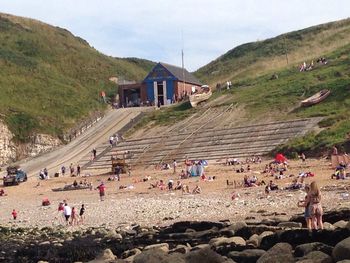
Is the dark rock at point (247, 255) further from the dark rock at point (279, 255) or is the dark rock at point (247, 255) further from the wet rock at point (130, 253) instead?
the wet rock at point (130, 253)

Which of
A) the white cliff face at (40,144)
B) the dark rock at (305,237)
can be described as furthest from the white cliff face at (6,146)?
the dark rock at (305,237)

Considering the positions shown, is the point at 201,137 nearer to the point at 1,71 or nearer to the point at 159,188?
the point at 159,188

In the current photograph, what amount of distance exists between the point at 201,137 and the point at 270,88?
591 inches

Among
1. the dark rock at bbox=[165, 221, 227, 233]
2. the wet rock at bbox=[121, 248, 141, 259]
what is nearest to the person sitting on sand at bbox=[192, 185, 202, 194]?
the dark rock at bbox=[165, 221, 227, 233]

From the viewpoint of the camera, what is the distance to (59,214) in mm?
34312

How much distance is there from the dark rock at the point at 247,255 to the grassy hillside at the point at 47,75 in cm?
5182

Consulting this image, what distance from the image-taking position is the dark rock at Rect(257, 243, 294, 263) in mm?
13586

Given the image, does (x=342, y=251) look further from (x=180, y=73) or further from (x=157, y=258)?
(x=180, y=73)

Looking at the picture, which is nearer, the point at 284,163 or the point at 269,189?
the point at 269,189

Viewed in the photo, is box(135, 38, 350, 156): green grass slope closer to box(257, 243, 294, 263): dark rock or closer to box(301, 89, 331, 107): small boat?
box(301, 89, 331, 107): small boat

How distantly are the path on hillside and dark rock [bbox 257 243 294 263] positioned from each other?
1609 inches

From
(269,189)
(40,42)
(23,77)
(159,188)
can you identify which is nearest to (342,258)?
(269,189)

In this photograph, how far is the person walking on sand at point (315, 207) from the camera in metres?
17.7

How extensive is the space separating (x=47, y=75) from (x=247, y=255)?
7453 centimetres
